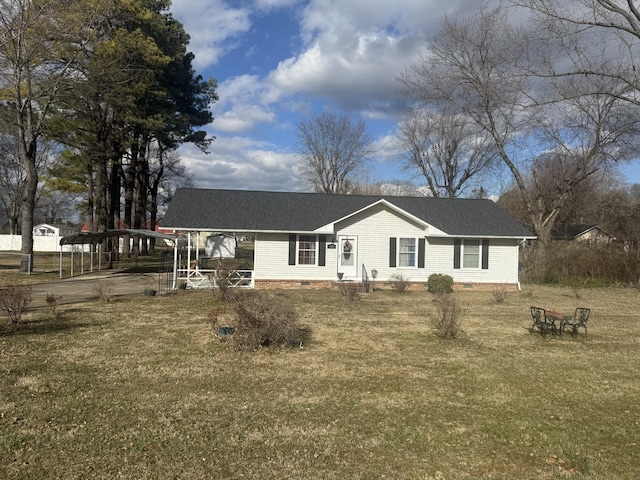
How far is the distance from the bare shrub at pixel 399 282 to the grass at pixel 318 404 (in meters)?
7.53

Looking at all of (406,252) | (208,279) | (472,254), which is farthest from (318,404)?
(472,254)

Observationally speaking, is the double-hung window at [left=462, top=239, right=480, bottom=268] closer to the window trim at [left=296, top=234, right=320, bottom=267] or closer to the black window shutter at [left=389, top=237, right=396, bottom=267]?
the black window shutter at [left=389, top=237, right=396, bottom=267]

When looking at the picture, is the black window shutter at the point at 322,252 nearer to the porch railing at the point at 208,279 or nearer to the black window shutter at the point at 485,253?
the porch railing at the point at 208,279

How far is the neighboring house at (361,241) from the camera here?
18594mm

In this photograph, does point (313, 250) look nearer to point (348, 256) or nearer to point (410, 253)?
point (348, 256)

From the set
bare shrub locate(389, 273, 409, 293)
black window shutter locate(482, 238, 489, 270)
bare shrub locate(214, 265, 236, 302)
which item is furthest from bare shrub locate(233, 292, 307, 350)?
black window shutter locate(482, 238, 489, 270)

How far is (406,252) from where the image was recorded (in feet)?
63.6

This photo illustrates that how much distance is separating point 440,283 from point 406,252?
6.52ft

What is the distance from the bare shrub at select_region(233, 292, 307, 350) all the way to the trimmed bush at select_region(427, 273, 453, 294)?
1086 cm

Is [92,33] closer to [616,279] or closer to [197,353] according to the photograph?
[197,353]

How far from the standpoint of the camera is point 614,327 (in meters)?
11.6

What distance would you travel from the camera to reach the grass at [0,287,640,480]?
14.0 ft

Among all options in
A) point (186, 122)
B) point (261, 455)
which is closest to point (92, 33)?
point (186, 122)

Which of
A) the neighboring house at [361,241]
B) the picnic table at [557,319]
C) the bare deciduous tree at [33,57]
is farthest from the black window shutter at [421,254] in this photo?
the bare deciduous tree at [33,57]
